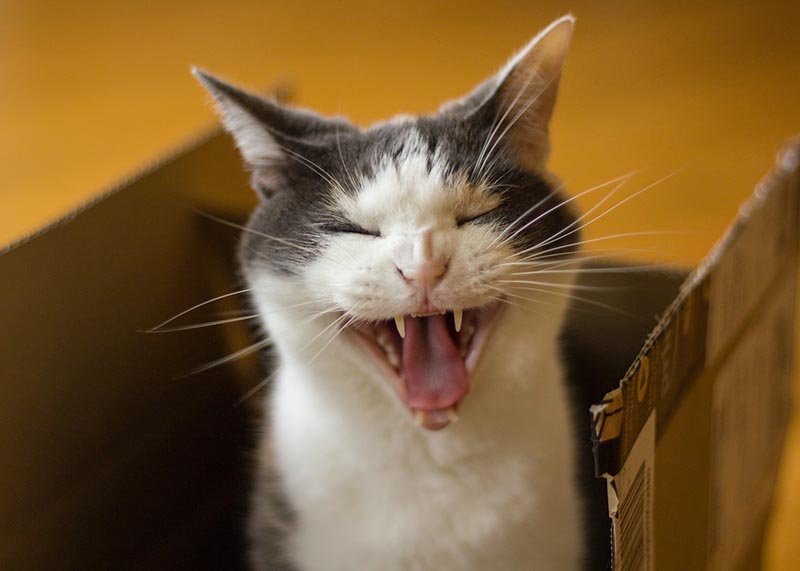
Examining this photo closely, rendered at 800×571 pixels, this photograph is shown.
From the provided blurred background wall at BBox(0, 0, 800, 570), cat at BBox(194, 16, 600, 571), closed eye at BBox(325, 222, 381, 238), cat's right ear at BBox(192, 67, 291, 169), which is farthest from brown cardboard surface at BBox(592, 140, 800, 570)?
blurred background wall at BBox(0, 0, 800, 570)

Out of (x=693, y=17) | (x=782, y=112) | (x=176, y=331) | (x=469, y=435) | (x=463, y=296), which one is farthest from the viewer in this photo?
(x=693, y=17)

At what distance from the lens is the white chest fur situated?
822 millimetres

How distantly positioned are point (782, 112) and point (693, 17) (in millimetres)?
429

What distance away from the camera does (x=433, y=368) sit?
0.77 m

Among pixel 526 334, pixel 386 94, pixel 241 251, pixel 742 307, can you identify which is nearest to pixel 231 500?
pixel 241 251

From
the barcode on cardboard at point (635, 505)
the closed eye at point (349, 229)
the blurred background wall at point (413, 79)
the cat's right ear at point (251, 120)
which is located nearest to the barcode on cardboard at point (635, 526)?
the barcode on cardboard at point (635, 505)

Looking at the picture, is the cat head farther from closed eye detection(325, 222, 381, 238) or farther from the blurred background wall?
the blurred background wall

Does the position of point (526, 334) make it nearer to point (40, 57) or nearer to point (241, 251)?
point (241, 251)

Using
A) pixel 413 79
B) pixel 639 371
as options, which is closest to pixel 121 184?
pixel 639 371

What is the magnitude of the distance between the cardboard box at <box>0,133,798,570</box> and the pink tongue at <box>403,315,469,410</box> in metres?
0.13

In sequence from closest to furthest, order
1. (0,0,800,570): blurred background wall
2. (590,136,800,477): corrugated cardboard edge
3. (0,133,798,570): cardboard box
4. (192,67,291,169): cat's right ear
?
1. (590,136,800,477): corrugated cardboard edge
2. (0,133,798,570): cardboard box
3. (192,67,291,169): cat's right ear
4. (0,0,800,570): blurred background wall

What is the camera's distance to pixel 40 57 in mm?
2297

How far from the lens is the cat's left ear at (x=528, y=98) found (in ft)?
2.56

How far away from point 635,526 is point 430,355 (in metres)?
0.23
